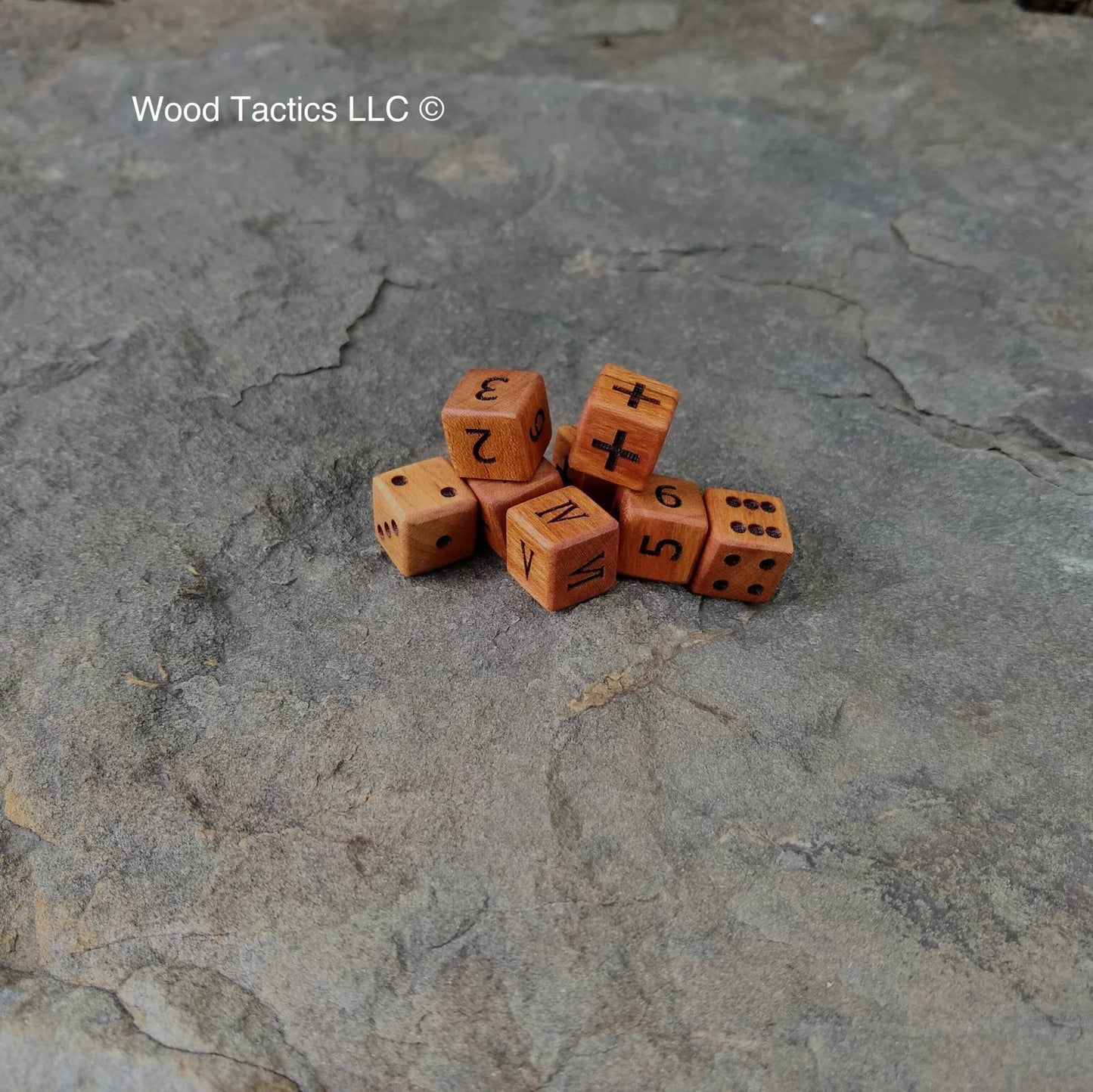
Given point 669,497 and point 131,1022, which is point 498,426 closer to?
point 669,497

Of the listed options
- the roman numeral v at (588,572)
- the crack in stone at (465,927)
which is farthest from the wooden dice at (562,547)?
the crack in stone at (465,927)

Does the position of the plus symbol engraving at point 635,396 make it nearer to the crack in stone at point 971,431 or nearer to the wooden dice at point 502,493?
the wooden dice at point 502,493

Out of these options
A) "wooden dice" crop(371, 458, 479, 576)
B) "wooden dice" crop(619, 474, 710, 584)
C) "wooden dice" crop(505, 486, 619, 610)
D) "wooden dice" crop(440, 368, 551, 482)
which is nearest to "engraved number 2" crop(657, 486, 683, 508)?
"wooden dice" crop(619, 474, 710, 584)

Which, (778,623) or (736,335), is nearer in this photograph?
(778,623)

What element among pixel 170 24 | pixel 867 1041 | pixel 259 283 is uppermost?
pixel 170 24

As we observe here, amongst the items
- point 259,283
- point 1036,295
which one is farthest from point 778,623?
point 259,283

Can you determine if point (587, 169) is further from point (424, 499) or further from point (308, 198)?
point (424, 499)
